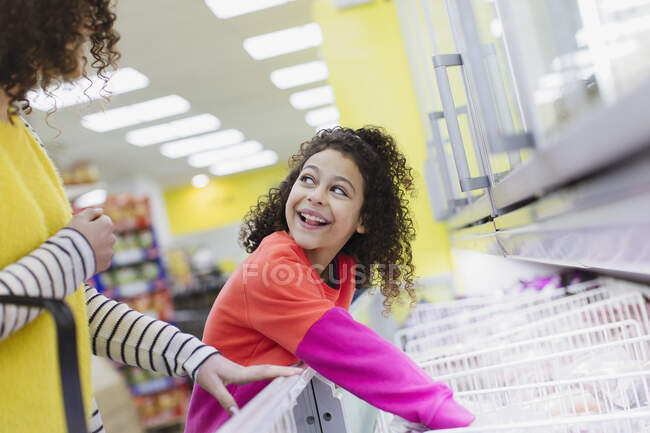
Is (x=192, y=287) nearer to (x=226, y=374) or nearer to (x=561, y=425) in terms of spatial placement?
(x=226, y=374)

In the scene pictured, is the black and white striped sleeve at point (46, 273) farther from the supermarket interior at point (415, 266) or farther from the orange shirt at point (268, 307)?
the orange shirt at point (268, 307)

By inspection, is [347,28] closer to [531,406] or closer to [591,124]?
[531,406]

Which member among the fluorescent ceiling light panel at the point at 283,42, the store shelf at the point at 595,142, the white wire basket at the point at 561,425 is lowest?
the white wire basket at the point at 561,425

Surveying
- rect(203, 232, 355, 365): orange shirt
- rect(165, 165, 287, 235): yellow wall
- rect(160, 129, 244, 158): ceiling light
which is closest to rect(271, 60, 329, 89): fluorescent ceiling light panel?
rect(160, 129, 244, 158): ceiling light

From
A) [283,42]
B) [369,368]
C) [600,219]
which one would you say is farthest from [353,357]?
[283,42]

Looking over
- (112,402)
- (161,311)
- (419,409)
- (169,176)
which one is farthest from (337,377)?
(169,176)

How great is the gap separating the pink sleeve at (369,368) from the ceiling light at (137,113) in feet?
20.3

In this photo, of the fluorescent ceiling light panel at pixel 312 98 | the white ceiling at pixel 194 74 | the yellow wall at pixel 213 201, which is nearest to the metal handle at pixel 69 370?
the white ceiling at pixel 194 74

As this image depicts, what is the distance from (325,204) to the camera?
1.29 meters

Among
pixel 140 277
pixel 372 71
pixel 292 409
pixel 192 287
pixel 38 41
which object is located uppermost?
pixel 372 71

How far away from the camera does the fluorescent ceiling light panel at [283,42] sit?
5.47m

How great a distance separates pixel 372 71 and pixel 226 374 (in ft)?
9.41

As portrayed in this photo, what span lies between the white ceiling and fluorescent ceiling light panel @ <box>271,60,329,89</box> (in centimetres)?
13

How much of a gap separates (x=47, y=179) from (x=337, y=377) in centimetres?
54
